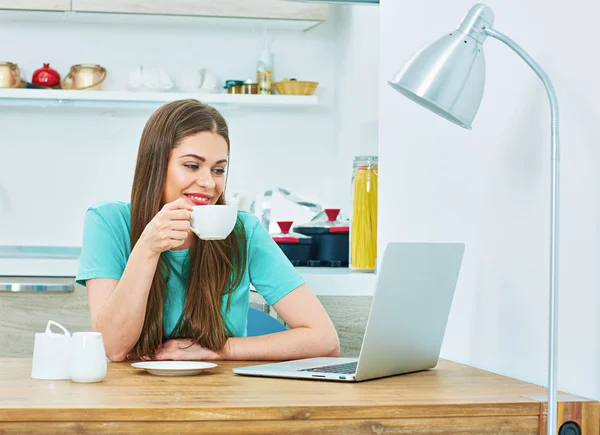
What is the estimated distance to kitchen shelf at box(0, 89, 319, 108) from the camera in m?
3.81

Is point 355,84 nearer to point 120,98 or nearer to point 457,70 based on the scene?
point 120,98

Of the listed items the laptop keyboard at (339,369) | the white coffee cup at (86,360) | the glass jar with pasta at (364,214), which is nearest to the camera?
the white coffee cup at (86,360)

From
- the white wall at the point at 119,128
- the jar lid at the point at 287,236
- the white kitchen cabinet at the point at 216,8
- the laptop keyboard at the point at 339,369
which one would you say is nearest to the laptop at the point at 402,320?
the laptop keyboard at the point at 339,369

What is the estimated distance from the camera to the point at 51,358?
143 cm

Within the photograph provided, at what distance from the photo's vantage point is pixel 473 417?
126 cm

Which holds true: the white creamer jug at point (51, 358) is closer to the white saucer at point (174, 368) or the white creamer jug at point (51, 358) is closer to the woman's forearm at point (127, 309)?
the white saucer at point (174, 368)

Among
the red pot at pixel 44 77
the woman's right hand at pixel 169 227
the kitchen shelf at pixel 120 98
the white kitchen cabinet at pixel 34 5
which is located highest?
the white kitchen cabinet at pixel 34 5

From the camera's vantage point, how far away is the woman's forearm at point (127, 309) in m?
1.73

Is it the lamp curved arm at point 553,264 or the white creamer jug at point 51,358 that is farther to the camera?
the white creamer jug at point 51,358

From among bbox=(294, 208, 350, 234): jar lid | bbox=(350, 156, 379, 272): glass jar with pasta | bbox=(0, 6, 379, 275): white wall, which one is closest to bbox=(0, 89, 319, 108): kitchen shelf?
bbox=(0, 6, 379, 275): white wall

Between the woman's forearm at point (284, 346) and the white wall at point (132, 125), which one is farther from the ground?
the white wall at point (132, 125)

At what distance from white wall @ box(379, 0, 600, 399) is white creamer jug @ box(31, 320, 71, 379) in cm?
77

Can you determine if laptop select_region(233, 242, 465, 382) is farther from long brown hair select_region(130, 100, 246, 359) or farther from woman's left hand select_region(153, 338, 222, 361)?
long brown hair select_region(130, 100, 246, 359)

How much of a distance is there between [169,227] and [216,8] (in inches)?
95.5
